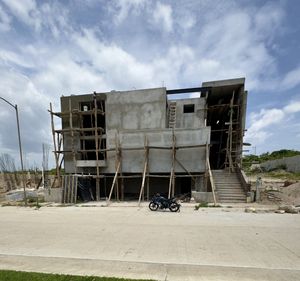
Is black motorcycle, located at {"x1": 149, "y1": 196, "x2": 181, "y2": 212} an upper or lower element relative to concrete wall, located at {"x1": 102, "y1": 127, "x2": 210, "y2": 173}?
lower

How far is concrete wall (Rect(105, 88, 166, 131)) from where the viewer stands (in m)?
18.8

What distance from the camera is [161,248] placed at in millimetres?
5961

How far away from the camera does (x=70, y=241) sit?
6789mm

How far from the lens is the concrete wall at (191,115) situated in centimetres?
1936

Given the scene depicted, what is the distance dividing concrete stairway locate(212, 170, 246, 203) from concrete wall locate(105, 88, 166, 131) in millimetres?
6151

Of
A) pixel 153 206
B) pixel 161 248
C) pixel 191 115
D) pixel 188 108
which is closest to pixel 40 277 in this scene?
pixel 161 248

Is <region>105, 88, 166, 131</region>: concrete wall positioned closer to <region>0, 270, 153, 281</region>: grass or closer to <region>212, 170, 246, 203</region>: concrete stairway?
<region>212, 170, 246, 203</region>: concrete stairway

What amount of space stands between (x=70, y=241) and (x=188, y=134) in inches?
492

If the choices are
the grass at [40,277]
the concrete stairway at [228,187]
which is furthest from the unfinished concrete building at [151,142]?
the grass at [40,277]

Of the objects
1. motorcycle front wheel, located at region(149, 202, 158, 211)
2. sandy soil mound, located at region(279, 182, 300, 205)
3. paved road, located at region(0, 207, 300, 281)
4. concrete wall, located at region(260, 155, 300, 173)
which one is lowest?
concrete wall, located at region(260, 155, 300, 173)

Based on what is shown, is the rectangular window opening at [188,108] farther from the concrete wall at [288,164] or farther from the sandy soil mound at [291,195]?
the concrete wall at [288,164]

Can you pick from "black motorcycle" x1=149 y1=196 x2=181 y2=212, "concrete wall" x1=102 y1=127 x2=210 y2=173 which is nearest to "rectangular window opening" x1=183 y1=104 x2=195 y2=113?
"concrete wall" x1=102 y1=127 x2=210 y2=173

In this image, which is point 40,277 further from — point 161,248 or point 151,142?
point 151,142

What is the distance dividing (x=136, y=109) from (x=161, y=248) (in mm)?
14493
